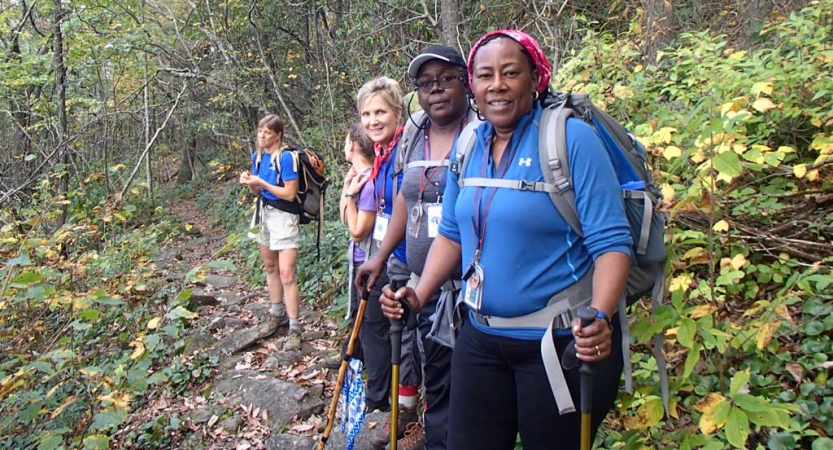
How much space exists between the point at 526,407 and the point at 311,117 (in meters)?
10.7

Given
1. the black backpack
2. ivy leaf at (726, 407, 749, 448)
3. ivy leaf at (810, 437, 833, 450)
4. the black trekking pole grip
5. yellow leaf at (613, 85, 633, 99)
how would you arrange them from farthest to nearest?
the black backpack
yellow leaf at (613, 85, 633, 99)
the black trekking pole grip
ivy leaf at (810, 437, 833, 450)
ivy leaf at (726, 407, 749, 448)

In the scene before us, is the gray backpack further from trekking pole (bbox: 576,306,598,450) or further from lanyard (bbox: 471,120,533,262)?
trekking pole (bbox: 576,306,598,450)

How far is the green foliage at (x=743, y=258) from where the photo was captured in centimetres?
206

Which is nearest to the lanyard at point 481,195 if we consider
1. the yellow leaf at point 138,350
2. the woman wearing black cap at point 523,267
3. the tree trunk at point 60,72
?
the woman wearing black cap at point 523,267

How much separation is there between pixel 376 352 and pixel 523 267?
6.30 feet

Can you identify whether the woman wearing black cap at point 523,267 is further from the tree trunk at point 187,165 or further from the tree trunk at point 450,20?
the tree trunk at point 187,165

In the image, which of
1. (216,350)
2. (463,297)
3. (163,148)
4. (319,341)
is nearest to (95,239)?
(216,350)

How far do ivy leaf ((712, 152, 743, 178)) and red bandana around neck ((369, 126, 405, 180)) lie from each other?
71.4 inches

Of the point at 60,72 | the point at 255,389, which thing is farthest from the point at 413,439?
the point at 60,72

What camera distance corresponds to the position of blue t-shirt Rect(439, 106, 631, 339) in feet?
5.77

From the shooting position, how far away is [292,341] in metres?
5.49

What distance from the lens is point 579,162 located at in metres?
1.78

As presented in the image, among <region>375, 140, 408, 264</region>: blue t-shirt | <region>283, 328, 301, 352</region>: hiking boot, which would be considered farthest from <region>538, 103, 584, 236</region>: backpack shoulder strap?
<region>283, 328, 301, 352</region>: hiking boot

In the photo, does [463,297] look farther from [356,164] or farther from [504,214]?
→ [356,164]
